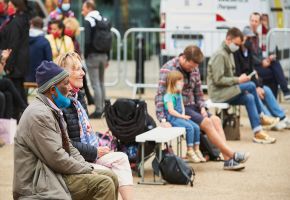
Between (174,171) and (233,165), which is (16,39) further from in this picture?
(174,171)

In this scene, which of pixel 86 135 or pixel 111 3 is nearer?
pixel 86 135

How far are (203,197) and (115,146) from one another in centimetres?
A: 153

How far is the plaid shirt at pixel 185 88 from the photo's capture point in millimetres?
11727

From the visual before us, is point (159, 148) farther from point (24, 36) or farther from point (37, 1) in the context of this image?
point (37, 1)

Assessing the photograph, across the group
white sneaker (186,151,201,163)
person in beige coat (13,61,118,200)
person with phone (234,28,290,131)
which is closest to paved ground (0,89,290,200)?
white sneaker (186,151,201,163)

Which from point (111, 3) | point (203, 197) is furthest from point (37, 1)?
point (111, 3)

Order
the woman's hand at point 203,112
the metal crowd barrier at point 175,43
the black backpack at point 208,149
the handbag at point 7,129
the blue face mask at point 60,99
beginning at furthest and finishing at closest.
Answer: the metal crowd barrier at point 175,43 < the handbag at point 7,129 < the black backpack at point 208,149 < the woman's hand at point 203,112 < the blue face mask at point 60,99

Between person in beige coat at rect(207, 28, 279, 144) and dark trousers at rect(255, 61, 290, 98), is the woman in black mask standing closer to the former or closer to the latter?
person in beige coat at rect(207, 28, 279, 144)

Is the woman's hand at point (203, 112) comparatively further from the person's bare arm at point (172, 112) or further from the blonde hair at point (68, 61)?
the blonde hair at point (68, 61)

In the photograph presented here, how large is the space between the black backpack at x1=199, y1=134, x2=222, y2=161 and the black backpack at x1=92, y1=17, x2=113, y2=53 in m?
4.14

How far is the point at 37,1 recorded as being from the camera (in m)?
20.9

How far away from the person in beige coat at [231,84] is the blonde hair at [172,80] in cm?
189

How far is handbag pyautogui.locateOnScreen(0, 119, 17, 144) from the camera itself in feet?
42.6

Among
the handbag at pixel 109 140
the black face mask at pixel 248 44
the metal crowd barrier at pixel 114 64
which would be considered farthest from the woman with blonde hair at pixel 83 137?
the metal crowd barrier at pixel 114 64
